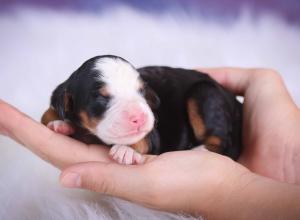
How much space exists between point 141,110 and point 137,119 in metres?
0.02

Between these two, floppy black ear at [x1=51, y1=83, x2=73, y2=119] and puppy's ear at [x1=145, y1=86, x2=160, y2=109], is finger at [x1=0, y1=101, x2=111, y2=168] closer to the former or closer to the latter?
floppy black ear at [x1=51, y1=83, x2=73, y2=119]

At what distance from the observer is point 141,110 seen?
1161 mm

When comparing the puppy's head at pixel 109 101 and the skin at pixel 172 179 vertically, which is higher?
the puppy's head at pixel 109 101

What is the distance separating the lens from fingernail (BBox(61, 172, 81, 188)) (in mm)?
1043

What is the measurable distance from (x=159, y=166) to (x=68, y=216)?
286 mm

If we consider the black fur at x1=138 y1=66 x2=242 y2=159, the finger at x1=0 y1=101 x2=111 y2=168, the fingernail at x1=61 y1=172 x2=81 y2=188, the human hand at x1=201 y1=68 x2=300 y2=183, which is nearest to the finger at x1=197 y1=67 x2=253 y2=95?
the human hand at x1=201 y1=68 x2=300 y2=183

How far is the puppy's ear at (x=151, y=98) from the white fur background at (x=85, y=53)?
0.26 m

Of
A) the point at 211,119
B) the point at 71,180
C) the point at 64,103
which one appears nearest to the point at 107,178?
the point at 71,180

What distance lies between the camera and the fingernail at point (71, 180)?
3.42 ft

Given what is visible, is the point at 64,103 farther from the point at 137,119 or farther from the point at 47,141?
the point at 137,119

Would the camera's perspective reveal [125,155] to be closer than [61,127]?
Yes

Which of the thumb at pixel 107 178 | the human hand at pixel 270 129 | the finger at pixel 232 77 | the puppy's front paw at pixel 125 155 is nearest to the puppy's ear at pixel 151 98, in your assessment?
the puppy's front paw at pixel 125 155

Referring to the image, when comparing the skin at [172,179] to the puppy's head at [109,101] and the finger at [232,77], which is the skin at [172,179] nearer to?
the puppy's head at [109,101]

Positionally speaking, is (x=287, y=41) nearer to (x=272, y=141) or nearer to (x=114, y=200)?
(x=272, y=141)
